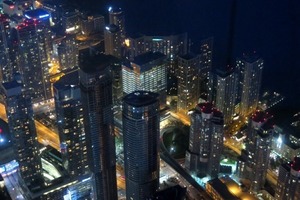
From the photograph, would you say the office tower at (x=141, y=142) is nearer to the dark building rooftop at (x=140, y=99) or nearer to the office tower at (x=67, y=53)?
the dark building rooftop at (x=140, y=99)

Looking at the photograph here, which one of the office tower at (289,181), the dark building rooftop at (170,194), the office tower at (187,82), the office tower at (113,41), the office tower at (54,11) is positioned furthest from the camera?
the office tower at (54,11)

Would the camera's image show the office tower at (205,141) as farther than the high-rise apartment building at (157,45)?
No

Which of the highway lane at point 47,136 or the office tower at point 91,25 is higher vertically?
the office tower at point 91,25

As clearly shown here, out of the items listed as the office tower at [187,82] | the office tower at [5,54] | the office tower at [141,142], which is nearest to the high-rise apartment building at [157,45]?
the office tower at [187,82]

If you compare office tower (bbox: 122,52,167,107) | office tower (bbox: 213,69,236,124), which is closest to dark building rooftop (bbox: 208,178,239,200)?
office tower (bbox: 213,69,236,124)

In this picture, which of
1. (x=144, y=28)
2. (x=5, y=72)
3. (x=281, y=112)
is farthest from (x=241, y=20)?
(x=5, y=72)

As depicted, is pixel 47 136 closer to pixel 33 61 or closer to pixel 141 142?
pixel 33 61
